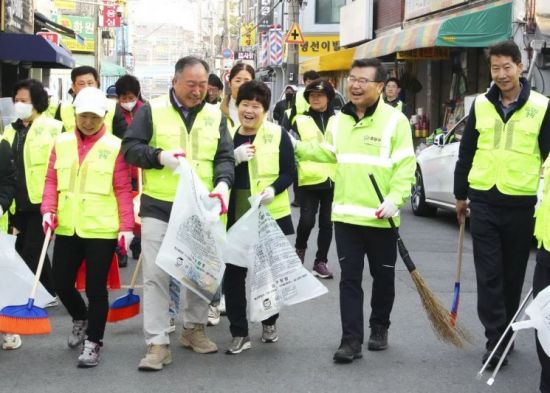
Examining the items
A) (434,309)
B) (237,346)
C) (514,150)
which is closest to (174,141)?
(237,346)

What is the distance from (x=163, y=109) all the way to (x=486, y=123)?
83.2 inches

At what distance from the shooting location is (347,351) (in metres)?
6.21

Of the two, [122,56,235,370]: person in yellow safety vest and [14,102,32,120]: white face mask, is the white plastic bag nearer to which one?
[122,56,235,370]: person in yellow safety vest

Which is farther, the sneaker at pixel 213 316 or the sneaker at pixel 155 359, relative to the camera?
the sneaker at pixel 213 316

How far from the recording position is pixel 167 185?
601cm

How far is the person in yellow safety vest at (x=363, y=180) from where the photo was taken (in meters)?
6.16

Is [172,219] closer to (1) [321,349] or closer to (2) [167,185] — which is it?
(2) [167,185]

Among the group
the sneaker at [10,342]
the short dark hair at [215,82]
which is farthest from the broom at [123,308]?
the short dark hair at [215,82]

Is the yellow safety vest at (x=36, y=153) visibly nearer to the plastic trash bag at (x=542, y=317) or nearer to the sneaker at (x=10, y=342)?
the sneaker at (x=10, y=342)

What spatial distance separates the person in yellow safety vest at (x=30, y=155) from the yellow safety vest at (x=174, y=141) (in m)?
1.54

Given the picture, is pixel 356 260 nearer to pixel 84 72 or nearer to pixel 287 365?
pixel 287 365

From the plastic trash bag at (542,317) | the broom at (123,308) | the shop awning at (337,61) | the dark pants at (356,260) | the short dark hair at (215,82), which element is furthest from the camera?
the shop awning at (337,61)

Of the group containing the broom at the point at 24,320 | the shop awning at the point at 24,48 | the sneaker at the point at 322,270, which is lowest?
the sneaker at the point at 322,270

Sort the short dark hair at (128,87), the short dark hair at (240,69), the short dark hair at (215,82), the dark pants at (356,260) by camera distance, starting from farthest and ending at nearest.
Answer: the short dark hair at (128,87) → the short dark hair at (215,82) → the short dark hair at (240,69) → the dark pants at (356,260)
